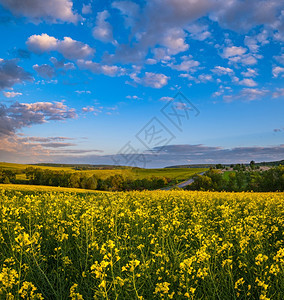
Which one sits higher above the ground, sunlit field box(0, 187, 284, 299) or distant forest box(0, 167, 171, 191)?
sunlit field box(0, 187, 284, 299)

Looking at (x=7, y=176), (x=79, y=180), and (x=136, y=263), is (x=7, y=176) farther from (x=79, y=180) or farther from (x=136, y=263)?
(x=136, y=263)

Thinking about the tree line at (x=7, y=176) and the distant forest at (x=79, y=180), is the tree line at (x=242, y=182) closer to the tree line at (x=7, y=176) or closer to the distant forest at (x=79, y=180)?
the distant forest at (x=79, y=180)

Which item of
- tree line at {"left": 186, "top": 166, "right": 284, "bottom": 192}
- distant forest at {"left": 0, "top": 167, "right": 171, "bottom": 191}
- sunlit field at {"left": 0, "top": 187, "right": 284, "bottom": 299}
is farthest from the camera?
tree line at {"left": 186, "top": 166, "right": 284, "bottom": 192}

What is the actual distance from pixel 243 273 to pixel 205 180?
60.3 metres

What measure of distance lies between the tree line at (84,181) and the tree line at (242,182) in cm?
1128

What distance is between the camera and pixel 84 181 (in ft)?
179

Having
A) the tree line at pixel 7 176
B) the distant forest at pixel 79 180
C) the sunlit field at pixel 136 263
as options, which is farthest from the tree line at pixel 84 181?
the sunlit field at pixel 136 263

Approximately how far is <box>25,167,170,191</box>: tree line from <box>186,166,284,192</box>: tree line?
37.0ft

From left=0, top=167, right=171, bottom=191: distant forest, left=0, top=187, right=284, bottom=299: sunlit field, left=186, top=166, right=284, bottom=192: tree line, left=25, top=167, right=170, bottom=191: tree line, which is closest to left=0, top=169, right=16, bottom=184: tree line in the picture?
left=0, top=167, right=171, bottom=191: distant forest

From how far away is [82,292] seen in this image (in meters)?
3.85

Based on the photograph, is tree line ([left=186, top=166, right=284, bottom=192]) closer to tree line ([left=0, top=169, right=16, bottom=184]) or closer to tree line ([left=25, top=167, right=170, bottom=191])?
tree line ([left=25, top=167, right=170, bottom=191])

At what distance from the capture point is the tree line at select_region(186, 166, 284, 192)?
54031 millimetres

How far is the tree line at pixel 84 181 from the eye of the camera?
51878 mm

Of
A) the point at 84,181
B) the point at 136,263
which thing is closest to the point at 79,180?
the point at 84,181
